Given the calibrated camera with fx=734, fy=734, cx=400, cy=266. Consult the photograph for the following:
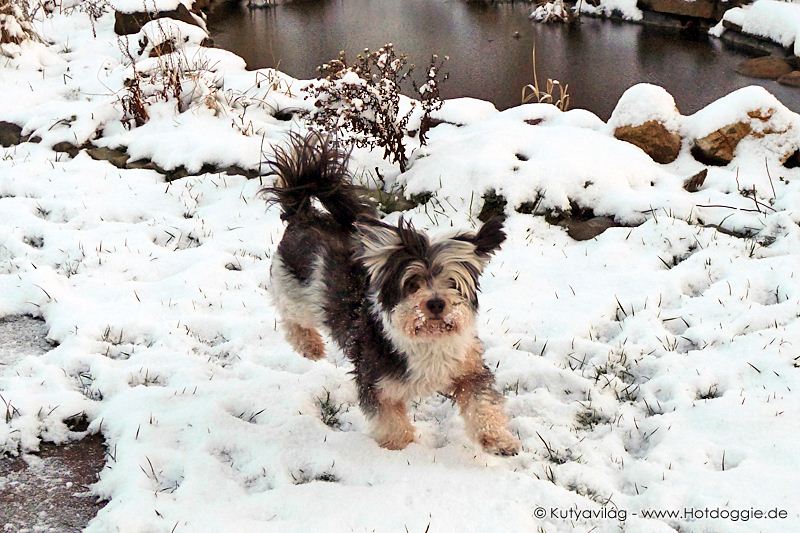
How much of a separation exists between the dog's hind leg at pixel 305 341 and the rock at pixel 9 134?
18.1 feet

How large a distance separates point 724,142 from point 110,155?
6.22 meters

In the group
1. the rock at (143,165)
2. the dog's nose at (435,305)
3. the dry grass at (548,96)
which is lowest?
the rock at (143,165)

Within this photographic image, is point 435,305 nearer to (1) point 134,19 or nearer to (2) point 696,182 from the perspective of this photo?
(2) point 696,182

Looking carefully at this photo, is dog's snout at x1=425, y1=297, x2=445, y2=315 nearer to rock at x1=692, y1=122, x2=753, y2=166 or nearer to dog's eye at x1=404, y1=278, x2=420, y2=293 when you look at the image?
dog's eye at x1=404, y1=278, x2=420, y2=293

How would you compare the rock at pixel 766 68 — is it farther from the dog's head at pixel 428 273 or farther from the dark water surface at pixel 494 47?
the dog's head at pixel 428 273

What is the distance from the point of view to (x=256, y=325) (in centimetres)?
497

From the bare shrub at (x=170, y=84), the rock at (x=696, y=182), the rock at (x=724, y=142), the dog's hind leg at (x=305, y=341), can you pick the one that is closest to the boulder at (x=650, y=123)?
the rock at (x=724, y=142)

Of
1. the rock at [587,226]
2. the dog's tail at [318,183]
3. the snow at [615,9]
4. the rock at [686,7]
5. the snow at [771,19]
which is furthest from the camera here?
the snow at [615,9]

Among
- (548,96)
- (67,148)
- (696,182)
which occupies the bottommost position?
(67,148)

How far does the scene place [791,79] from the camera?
1020 centimetres

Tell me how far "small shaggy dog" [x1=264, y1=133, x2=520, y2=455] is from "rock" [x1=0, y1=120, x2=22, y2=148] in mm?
5324

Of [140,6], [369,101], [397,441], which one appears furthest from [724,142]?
[140,6]

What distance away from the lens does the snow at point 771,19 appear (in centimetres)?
1188

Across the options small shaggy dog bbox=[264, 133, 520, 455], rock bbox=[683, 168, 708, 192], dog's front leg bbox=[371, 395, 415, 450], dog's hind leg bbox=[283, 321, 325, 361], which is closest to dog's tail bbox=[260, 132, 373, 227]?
small shaggy dog bbox=[264, 133, 520, 455]
